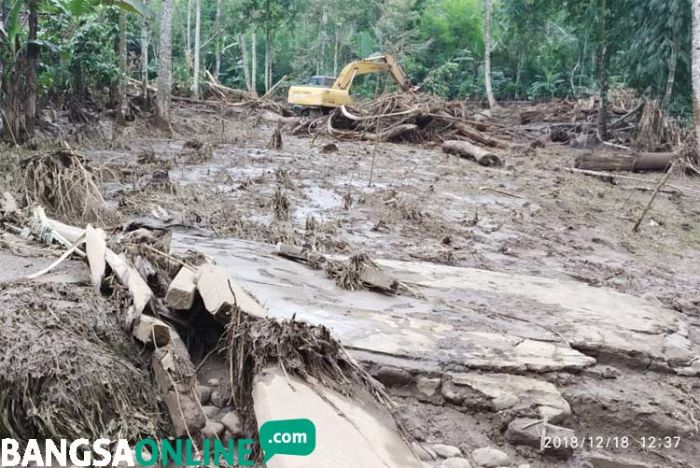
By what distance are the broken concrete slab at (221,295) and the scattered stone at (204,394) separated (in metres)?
0.36

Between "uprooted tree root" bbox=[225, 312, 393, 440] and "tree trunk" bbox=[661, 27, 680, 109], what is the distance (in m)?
15.2

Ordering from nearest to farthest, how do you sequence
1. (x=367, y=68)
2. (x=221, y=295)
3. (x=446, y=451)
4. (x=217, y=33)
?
(x=446, y=451) → (x=221, y=295) → (x=367, y=68) → (x=217, y=33)

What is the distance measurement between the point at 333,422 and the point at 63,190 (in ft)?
16.8

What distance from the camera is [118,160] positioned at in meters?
10.7

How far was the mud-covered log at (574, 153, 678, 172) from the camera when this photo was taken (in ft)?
43.4

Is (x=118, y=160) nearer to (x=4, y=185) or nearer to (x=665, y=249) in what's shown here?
(x=4, y=185)

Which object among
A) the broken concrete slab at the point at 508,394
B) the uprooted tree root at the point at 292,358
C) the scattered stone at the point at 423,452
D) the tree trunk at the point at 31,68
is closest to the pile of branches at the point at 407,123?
the tree trunk at the point at 31,68

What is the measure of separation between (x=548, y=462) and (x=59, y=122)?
1299 centimetres

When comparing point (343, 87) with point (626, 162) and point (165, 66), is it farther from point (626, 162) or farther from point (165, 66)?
point (626, 162)

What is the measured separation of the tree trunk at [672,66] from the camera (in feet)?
49.7

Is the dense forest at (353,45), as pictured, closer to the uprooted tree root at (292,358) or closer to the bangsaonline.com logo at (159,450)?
the uprooted tree root at (292,358)

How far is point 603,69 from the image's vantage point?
1714cm

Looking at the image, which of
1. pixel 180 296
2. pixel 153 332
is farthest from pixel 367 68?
pixel 153 332

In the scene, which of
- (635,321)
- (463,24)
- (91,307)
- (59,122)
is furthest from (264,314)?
(463,24)
